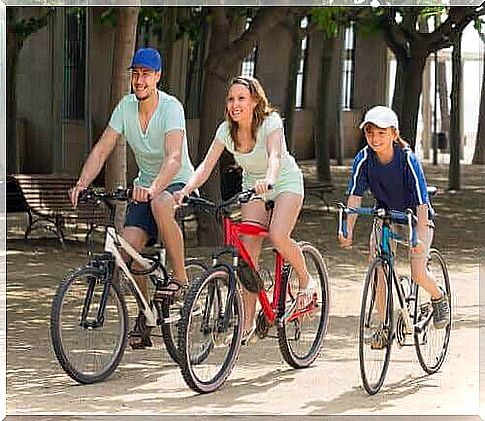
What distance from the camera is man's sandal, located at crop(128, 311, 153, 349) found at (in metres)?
8.70

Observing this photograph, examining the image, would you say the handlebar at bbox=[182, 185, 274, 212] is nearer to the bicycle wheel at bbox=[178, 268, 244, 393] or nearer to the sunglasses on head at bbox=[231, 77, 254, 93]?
the bicycle wheel at bbox=[178, 268, 244, 393]

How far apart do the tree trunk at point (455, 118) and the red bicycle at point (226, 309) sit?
14.5 m

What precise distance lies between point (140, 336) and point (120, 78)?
3.67 m

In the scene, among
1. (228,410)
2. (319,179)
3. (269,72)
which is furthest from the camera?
(269,72)

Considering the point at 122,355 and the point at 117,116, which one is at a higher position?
the point at 117,116

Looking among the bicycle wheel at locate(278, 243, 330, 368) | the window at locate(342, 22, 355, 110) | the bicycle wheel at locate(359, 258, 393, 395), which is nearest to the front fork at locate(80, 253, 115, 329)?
the bicycle wheel at locate(278, 243, 330, 368)

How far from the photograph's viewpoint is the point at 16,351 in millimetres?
9203

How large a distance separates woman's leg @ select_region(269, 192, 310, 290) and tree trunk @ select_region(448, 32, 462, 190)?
14.6m

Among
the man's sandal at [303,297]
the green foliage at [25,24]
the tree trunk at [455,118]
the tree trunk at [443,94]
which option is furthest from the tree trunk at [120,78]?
the tree trunk at [443,94]

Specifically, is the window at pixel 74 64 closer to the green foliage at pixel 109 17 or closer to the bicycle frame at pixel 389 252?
the green foliage at pixel 109 17

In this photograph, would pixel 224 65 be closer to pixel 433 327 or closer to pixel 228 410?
pixel 433 327

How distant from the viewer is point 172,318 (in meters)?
8.26

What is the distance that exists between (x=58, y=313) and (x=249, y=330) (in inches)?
48.1

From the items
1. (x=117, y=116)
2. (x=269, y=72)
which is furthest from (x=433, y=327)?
(x=269, y=72)
